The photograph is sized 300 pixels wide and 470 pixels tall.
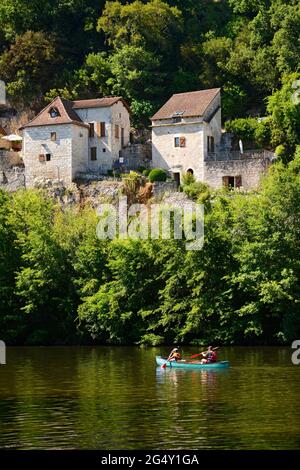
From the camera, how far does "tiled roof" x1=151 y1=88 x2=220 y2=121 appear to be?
7981 centimetres

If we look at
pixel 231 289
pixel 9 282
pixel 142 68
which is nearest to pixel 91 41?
pixel 142 68

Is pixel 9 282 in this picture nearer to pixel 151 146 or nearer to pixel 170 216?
pixel 170 216

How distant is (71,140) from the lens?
264 feet

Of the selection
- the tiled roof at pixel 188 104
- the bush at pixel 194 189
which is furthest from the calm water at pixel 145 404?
the tiled roof at pixel 188 104

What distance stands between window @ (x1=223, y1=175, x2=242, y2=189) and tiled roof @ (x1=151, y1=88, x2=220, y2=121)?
581 cm

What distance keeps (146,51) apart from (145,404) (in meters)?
56.6

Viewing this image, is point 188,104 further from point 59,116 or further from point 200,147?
point 59,116

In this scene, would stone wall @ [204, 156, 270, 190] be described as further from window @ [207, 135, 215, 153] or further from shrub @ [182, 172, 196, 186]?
window @ [207, 135, 215, 153]

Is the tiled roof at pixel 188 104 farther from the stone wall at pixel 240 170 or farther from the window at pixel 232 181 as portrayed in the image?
the window at pixel 232 181

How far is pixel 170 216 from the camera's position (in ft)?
206

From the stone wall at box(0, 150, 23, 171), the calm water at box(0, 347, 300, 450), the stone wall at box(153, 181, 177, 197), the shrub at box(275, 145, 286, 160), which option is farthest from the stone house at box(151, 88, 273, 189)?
the calm water at box(0, 347, 300, 450)

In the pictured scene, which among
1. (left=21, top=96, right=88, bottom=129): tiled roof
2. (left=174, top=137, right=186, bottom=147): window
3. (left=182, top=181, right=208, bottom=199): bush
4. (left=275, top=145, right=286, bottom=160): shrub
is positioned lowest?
(left=182, top=181, right=208, bottom=199): bush

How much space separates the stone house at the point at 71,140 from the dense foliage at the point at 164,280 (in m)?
12.6
